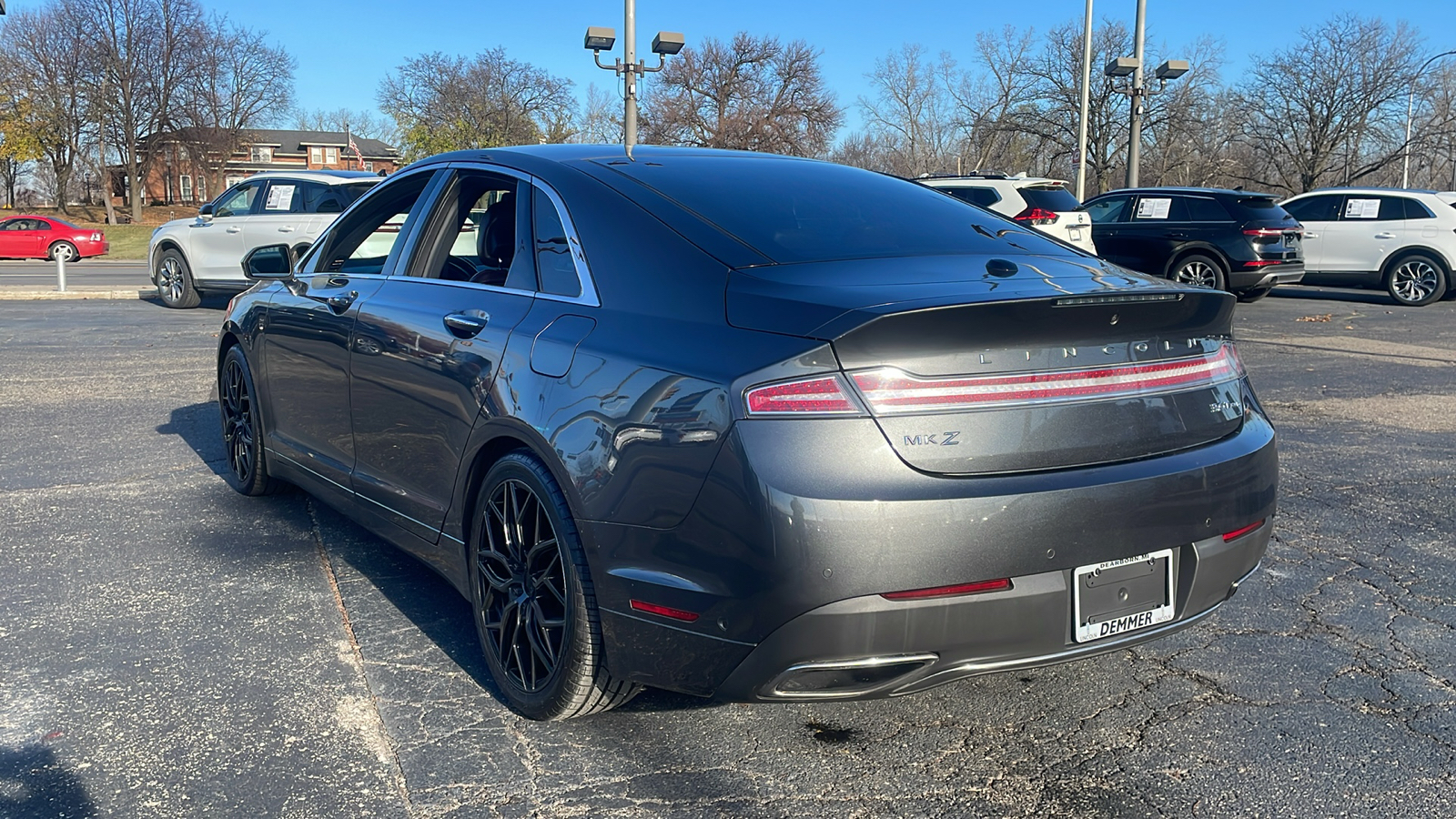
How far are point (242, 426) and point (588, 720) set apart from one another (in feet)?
10.1

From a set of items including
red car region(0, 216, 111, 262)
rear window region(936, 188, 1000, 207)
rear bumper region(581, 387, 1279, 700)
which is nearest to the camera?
rear bumper region(581, 387, 1279, 700)

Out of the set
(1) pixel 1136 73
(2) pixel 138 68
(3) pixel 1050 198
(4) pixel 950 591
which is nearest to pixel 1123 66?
(1) pixel 1136 73

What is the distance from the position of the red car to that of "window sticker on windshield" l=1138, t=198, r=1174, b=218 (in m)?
28.9

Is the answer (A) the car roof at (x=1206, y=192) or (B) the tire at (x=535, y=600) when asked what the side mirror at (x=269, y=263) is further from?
(A) the car roof at (x=1206, y=192)

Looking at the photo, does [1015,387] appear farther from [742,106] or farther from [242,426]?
[742,106]

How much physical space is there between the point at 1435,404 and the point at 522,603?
7784mm

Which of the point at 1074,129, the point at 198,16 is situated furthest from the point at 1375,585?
the point at 198,16

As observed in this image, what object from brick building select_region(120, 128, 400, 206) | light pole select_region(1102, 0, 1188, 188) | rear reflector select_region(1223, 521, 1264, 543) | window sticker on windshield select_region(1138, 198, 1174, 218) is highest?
brick building select_region(120, 128, 400, 206)

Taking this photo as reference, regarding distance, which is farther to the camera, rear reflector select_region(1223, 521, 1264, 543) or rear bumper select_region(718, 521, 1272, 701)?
rear reflector select_region(1223, 521, 1264, 543)

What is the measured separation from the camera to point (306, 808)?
2.73 m

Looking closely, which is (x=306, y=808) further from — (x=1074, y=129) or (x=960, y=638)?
(x=1074, y=129)

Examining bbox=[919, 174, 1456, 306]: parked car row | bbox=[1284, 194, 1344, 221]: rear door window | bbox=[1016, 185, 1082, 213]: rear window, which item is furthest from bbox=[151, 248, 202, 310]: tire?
bbox=[1284, 194, 1344, 221]: rear door window

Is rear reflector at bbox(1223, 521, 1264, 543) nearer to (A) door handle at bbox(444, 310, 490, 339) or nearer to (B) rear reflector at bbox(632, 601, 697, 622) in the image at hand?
(B) rear reflector at bbox(632, 601, 697, 622)

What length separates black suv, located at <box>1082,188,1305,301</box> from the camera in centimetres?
Result: 1568
